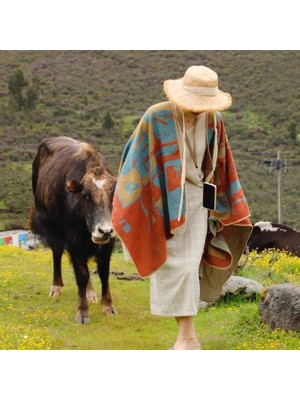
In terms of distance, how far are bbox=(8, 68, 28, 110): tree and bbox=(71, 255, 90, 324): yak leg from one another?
23.7 m

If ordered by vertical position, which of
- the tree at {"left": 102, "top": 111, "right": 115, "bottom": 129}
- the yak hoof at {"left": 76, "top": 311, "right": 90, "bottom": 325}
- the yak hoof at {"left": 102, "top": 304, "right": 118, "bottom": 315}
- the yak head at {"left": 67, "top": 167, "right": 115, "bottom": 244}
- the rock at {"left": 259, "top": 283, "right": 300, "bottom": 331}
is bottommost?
the tree at {"left": 102, "top": 111, "right": 115, "bottom": 129}

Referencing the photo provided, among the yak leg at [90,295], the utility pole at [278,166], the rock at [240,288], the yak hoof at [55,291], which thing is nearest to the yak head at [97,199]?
the yak leg at [90,295]

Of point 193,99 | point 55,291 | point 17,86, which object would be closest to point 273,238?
point 55,291

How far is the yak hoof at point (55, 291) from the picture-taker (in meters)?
11.3

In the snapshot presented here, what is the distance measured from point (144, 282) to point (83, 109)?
88.1 feet

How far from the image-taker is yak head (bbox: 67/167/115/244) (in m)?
9.81

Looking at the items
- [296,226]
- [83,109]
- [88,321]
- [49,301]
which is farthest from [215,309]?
[83,109]

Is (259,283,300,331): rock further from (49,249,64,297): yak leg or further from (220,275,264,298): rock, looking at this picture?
(49,249,64,297): yak leg

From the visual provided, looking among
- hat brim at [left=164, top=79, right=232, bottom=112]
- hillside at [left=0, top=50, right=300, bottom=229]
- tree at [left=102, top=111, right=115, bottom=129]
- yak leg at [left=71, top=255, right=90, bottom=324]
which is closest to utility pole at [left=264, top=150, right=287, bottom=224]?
hillside at [left=0, top=50, right=300, bottom=229]

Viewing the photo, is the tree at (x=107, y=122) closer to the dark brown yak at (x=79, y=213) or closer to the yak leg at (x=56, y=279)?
the dark brown yak at (x=79, y=213)

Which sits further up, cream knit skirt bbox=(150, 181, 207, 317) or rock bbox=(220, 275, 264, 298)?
cream knit skirt bbox=(150, 181, 207, 317)

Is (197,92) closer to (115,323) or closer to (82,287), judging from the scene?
(115,323)

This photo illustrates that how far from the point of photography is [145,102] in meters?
36.3

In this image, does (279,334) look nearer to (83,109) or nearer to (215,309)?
(215,309)
